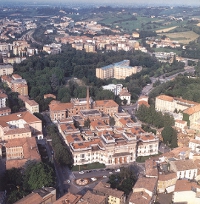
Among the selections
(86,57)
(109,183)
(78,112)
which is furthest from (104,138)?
(86,57)

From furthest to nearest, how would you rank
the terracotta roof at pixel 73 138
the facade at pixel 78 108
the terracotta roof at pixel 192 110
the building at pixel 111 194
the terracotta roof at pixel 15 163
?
the facade at pixel 78 108, the terracotta roof at pixel 192 110, the terracotta roof at pixel 73 138, the terracotta roof at pixel 15 163, the building at pixel 111 194

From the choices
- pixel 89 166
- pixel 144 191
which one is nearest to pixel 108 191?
pixel 144 191

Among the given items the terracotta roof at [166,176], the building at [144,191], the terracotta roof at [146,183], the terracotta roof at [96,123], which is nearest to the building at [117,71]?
the terracotta roof at [96,123]

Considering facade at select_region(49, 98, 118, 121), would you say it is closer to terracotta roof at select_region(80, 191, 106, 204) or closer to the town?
the town

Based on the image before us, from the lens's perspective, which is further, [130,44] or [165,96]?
[130,44]

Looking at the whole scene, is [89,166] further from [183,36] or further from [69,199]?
[183,36]

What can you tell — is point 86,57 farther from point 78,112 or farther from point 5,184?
point 5,184

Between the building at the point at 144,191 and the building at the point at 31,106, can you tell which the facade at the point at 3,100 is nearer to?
the building at the point at 31,106
